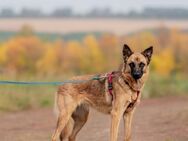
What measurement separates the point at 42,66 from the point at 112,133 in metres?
26.0

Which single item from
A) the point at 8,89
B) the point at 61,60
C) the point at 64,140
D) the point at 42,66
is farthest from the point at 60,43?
the point at 64,140

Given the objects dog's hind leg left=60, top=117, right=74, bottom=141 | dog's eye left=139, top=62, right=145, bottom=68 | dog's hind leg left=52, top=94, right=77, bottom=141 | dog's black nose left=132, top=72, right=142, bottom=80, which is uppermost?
dog's eye left=139, top=62, right=145, bottom=68

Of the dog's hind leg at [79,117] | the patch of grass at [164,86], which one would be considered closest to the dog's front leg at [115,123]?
the dog's hind leg at [79,117]

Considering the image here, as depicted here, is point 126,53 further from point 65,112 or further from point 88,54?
point 88,54

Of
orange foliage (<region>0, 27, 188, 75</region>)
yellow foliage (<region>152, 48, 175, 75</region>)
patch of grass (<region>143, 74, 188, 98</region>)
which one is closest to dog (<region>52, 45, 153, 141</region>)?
patch of grass (<region>143, 74, 188, 98</region>)

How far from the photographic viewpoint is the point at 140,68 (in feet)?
37.5

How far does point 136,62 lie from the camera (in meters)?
11.4

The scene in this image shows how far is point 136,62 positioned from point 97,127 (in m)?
5.27

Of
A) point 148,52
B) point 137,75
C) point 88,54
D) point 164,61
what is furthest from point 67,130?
point 88,54

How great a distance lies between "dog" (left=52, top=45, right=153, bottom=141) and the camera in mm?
11565

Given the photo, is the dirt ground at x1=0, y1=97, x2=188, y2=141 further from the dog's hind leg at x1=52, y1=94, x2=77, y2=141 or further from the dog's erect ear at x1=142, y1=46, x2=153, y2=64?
the dog's erect ear at x1=142, y1=46, x2=153, y2=64

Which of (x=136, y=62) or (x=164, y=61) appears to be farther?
(x=164, y=61)

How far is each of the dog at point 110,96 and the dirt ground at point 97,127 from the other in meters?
1.73

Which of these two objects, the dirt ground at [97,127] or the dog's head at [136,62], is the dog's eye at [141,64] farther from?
the dirt ground at [97,127]
